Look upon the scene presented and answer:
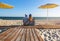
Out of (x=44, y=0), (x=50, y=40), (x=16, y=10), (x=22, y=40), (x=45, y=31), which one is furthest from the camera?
(x=16, y=10)

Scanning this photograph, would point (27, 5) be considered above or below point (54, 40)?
above

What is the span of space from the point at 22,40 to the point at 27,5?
7.21m

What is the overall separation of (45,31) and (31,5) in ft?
16.3

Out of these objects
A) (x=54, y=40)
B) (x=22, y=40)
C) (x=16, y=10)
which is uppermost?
(x=16, y=10)

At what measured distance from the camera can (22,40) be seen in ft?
9.36

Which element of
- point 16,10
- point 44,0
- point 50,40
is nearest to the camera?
point 50,40

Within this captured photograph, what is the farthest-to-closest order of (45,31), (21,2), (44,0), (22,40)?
(21,2)
(44,0)
(45,31)
(22,40)

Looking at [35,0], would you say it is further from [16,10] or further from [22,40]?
[22,40]

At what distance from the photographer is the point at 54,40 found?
15.7ft

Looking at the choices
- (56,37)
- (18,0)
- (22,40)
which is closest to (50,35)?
(56,37)

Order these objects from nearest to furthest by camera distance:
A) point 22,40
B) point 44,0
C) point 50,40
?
point 22,40 < point 50,40 < point 44,0

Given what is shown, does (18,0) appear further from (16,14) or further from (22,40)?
(22,40)

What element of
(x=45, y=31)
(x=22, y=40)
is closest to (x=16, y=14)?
(x=45, y=31)

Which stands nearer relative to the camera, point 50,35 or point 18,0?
point 50,35
